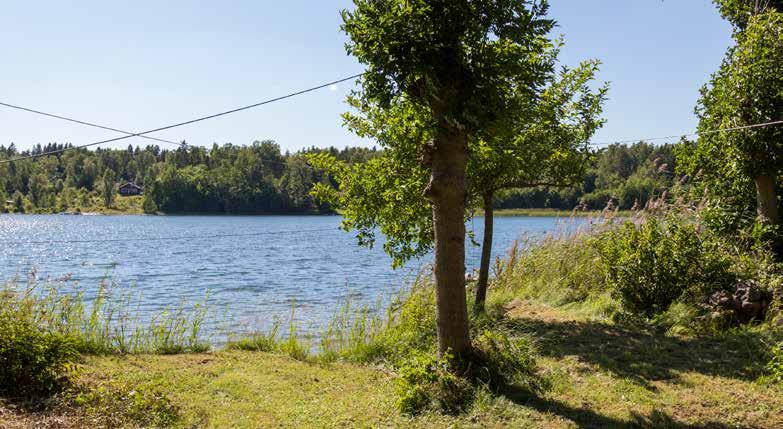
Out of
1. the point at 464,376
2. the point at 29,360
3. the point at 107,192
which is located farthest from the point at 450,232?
the point at 107,192

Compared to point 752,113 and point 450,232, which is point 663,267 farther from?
point 450,232

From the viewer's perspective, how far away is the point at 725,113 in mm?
10609

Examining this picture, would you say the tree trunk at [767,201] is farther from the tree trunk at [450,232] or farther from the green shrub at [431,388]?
the green shrub at [431,388]

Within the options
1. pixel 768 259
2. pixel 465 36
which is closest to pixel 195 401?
pixel 465 36

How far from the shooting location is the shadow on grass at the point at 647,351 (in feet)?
22.6

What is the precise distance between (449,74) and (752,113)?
266 inches

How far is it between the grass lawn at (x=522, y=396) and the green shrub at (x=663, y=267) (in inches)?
38.9

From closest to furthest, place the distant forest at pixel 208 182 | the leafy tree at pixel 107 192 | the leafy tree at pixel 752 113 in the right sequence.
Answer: the leafy tree at pixel 752 113
the distant forest at pixel 208 182
the leafy tree at pixel 107 192

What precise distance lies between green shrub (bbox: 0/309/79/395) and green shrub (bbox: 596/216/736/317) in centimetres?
821

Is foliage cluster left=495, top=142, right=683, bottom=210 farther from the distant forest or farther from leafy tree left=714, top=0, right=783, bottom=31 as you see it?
leafy tree left=714, top=0, right=783, bottom=31

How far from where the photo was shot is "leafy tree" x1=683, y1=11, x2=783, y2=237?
32.3 feet

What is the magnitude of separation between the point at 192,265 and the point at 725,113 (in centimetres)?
2844

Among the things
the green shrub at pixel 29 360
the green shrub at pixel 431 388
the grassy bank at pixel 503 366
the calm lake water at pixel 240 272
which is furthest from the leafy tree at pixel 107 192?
the green shrub at pixel 431 388

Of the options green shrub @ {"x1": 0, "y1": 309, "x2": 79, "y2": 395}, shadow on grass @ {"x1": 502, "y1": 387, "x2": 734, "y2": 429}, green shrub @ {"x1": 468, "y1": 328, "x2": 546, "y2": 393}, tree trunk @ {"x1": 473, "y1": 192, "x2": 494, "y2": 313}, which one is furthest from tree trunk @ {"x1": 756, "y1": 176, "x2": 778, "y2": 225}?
green shrub @ {"x1": 0, "y1": 309, "x2": 79, "y2": 395}
